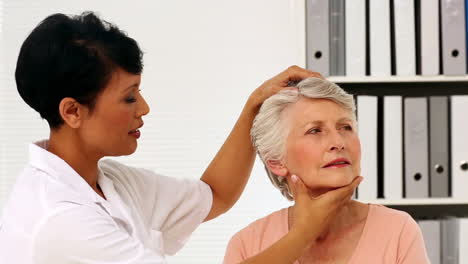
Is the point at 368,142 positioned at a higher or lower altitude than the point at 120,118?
lower

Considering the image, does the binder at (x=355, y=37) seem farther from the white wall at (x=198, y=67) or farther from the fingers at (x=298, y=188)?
the fingers at (x=298, y=188)

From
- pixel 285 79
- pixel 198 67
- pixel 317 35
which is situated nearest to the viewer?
pixel 285 79

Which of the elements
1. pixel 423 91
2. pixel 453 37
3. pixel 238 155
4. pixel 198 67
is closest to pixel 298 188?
pixel 238 155

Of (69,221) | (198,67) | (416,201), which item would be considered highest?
(198,67)

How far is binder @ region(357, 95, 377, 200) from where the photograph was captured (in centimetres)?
239

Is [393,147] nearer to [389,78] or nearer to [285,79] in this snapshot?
[389,78]

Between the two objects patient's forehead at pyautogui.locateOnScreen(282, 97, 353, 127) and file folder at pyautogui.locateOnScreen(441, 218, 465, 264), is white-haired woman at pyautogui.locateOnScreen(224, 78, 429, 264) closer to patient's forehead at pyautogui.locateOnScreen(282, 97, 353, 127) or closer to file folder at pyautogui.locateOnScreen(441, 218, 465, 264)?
patient's forehead at pyautogui.locateOnScreen(282, 97, 353, 127)

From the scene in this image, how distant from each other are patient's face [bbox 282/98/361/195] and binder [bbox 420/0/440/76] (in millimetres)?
882

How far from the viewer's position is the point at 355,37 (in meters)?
2.39

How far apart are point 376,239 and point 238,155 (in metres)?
0.46

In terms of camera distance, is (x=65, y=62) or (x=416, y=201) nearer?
(x=65, y=62)

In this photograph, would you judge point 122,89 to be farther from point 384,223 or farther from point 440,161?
point 440,161

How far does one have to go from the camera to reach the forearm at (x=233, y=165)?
1835mm

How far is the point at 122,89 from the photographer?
5.17 feet
